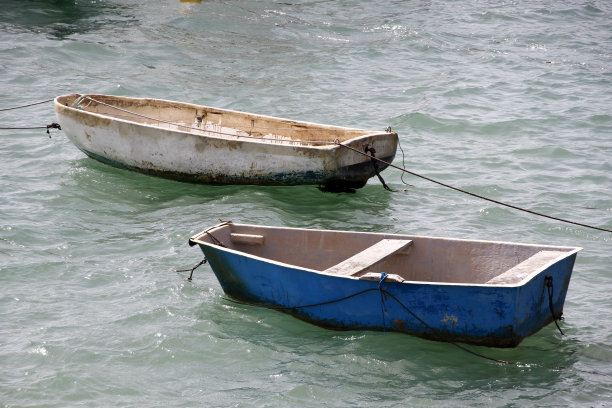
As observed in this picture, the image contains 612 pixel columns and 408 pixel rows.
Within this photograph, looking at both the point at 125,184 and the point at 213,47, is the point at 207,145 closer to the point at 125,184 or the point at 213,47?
the point at 125,184

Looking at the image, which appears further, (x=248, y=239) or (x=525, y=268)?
(x=248, y=239)

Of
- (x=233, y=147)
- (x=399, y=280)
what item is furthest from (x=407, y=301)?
(x=233, y=147)

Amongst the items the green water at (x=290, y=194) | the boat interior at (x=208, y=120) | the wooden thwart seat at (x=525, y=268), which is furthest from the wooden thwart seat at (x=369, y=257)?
the boat interior at (x=208, y=120)

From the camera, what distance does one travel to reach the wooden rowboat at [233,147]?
9703 mm

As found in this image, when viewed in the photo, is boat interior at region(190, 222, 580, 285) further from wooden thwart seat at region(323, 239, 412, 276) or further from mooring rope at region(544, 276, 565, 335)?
mooring rope at region(544, 276, 565, 335)

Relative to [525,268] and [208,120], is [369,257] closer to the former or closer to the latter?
[525,268]

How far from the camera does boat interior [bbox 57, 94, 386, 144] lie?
415 inches

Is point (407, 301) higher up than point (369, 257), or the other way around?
point (369, 257)

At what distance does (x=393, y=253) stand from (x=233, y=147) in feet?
11.9

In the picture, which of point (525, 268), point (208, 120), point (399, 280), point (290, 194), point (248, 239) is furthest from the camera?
point (208, 120)

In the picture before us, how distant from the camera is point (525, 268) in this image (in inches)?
258

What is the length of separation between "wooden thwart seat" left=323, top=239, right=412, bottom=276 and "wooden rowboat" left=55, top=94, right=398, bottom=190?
2552 millimetres

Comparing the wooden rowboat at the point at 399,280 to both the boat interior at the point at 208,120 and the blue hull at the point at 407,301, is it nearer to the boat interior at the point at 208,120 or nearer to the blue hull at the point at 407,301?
the blue hull at the point at 407,301

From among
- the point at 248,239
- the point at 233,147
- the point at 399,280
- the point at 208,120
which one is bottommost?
the point at 248,239
